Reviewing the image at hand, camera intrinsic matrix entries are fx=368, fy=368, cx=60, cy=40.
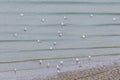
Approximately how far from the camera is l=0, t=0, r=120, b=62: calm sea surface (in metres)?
4.79

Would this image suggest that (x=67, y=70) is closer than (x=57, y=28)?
No

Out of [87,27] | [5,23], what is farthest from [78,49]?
[5,23]

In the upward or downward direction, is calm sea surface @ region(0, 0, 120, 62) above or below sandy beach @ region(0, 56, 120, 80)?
above

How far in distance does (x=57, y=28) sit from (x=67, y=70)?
749 mm

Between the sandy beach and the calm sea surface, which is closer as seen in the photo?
the calm sea surface

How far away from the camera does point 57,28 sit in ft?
16.7

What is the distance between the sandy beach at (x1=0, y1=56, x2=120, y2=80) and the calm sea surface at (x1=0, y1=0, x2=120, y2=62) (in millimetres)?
109

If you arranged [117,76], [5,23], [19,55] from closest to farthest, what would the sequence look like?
[5,23]
[19,55]
[117,76]

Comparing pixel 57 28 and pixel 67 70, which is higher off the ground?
pixel 57 28

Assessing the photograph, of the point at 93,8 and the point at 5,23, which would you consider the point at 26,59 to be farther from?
the point at 93,8

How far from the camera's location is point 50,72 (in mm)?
5391

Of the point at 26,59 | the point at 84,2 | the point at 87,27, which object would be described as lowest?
the point at 26,59

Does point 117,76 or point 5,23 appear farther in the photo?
point 117,76

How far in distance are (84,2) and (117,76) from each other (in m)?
1.24
